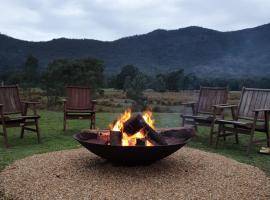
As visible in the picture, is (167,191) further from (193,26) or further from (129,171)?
(193,26)

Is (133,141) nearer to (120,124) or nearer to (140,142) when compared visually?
(140,142)

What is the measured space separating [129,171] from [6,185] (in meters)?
1.30

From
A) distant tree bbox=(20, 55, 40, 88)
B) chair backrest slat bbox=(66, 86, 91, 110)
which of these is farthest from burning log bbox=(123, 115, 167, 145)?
distant tree bbox=(20, 55, 40, 88)

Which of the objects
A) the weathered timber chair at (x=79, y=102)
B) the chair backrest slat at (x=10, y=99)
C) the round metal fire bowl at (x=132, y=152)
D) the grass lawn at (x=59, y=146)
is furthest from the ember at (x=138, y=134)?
the weathered timber chair at (x=79, y=102)

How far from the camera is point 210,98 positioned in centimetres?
702

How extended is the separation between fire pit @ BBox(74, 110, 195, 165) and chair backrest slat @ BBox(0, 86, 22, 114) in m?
2.31

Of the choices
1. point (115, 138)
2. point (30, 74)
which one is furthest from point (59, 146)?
point (30, 74)

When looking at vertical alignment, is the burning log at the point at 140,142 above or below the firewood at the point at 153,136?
below

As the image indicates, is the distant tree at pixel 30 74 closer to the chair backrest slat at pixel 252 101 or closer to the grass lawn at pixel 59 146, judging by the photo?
the grass lawn at pixel 59 146

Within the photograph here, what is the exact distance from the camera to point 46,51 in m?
33.8

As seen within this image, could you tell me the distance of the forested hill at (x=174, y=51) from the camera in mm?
33438

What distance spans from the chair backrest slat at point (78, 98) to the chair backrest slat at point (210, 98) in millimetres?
2324

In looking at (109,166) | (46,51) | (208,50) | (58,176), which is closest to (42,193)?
(58,176)

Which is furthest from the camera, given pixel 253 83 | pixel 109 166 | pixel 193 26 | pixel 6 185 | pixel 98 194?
pixel 193 26
